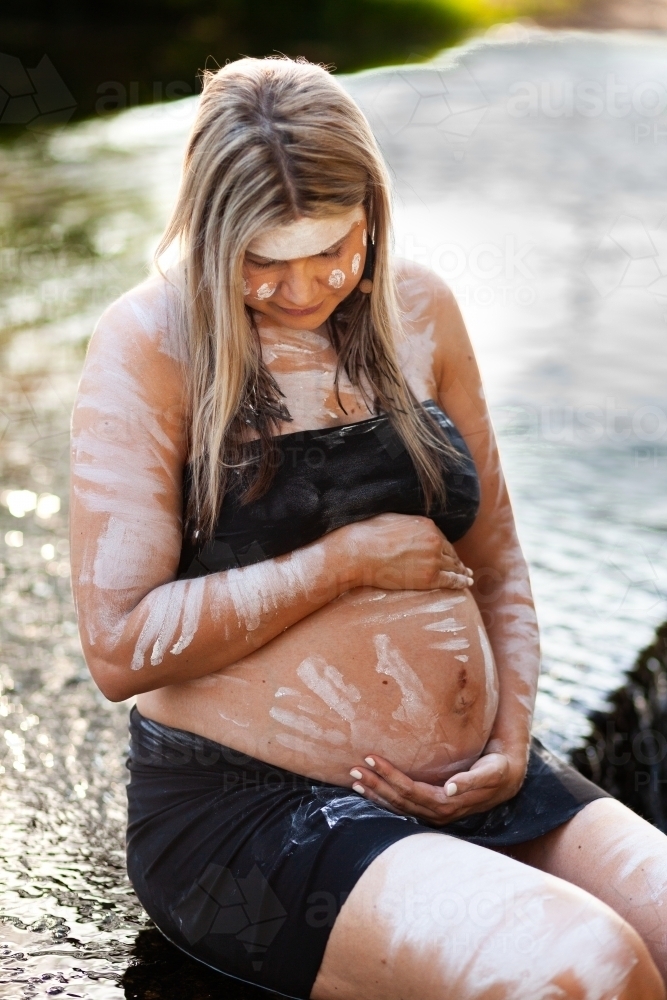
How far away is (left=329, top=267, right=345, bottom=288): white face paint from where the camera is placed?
162 cm

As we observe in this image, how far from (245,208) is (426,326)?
0.46 meters

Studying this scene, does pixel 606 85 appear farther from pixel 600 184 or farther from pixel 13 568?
pixel 13 568

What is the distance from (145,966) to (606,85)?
8998 mm

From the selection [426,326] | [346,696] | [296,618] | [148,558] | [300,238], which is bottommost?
[346,696]

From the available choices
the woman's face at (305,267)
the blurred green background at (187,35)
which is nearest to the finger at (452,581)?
the woman's face at (305,267)

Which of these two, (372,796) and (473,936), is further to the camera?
(372,796)

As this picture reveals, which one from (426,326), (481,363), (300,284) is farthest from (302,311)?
(481,363)

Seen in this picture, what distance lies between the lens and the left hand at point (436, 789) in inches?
62.3

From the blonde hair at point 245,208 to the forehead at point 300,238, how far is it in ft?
0.04

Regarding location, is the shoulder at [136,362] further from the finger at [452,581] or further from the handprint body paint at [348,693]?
the finger at [452,581]

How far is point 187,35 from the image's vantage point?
13.3m

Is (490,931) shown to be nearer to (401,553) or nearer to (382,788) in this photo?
(382,788)

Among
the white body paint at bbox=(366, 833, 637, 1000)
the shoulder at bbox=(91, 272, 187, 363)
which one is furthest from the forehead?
the white body paint at bbox=(366, 833, 637, 1000)

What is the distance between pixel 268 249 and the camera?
1.54 metres
